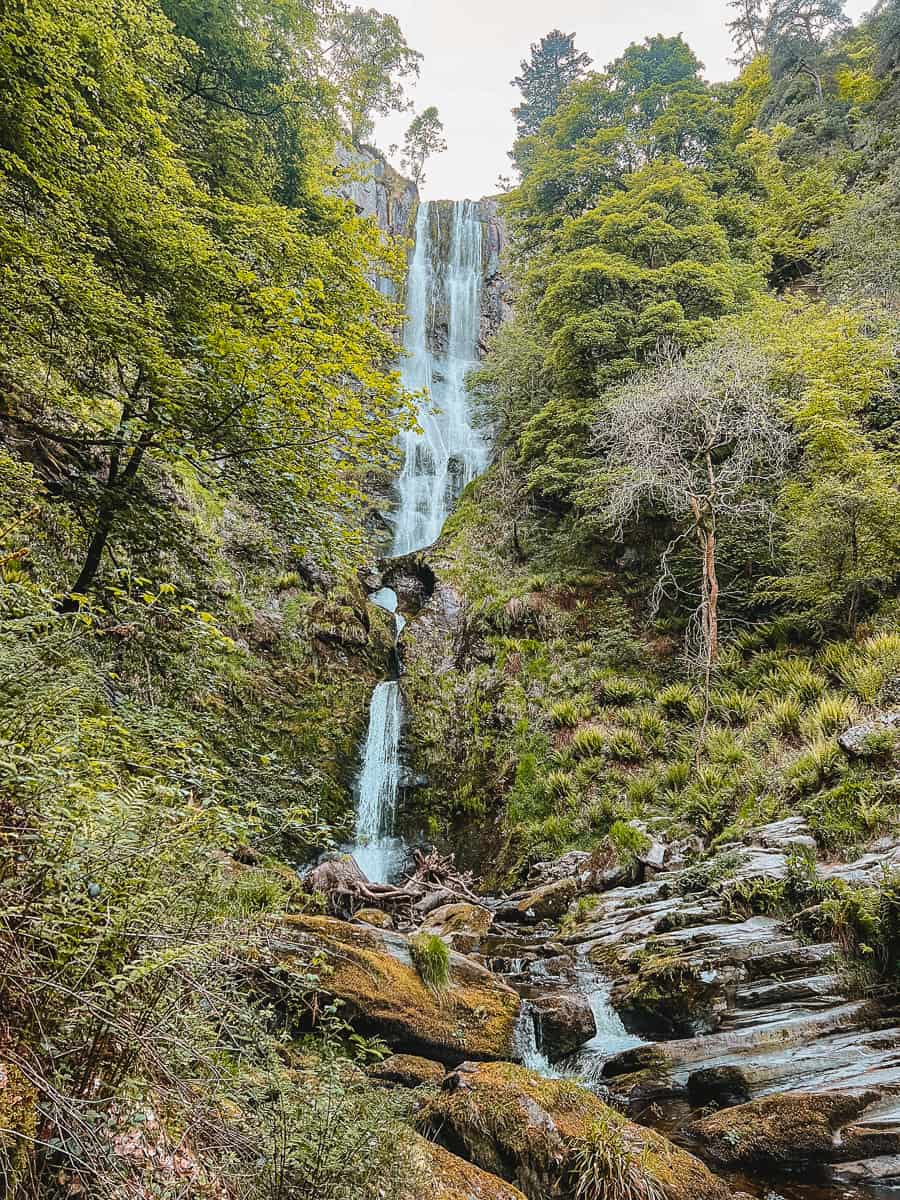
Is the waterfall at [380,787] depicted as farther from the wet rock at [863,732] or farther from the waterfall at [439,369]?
the wet rock at [863,732]

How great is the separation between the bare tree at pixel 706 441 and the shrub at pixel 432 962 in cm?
690

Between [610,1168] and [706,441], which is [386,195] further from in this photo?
[610,1168]

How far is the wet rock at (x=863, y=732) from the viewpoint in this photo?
21.0 ft

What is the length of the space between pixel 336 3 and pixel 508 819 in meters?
21.1

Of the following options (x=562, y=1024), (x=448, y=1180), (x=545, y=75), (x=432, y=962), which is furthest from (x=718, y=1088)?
(x=545, y=75)

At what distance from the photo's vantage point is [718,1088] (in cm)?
477

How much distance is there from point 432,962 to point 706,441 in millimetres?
9553

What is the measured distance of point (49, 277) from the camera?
4.00m

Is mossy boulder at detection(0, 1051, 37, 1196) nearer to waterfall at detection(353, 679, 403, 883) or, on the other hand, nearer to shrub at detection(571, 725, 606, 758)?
shrub at detection(571, 725, 606, 758)

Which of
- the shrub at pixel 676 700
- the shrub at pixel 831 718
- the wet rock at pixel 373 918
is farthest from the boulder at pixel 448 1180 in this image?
the shrub at pixel 676 700

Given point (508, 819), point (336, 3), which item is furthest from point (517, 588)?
point (336, 3)

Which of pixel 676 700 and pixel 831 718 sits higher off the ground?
pixel 676 700

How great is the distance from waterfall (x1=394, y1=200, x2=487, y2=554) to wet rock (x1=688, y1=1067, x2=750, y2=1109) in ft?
56.1

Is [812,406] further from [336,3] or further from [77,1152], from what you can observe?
[336,3]
